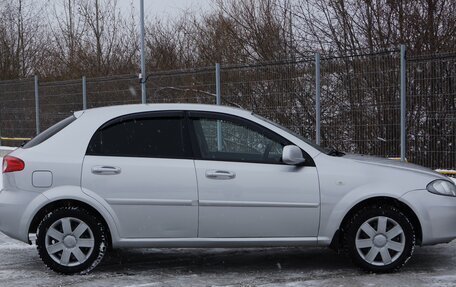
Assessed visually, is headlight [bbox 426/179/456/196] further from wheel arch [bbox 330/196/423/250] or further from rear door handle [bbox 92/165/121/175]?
rear door handle [bbox 92/165/121/175]

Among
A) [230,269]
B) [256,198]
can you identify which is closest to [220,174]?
[256,198]

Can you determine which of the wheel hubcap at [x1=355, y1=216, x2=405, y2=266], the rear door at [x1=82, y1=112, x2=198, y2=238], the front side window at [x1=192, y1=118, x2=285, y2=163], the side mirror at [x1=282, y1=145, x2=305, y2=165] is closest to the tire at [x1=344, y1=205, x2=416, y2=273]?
the wheel hubcap at [x1=355, y1=216, x2=405, y2=266]

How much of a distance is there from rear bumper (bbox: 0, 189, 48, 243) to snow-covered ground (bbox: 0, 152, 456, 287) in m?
0.43

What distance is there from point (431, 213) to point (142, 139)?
2.64 meters

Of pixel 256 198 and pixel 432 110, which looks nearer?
pixel 256 198

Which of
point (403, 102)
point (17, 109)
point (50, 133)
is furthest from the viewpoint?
point (17, 109)

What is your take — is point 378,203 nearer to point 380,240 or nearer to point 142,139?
point 380,240

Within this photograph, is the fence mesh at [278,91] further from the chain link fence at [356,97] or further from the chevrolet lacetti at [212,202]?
the chevrolet lacetti at [212,202]

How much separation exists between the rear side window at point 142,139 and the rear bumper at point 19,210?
616mm

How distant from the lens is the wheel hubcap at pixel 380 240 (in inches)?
214

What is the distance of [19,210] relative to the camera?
5457 millimetres

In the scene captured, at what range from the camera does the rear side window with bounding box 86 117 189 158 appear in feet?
18.2

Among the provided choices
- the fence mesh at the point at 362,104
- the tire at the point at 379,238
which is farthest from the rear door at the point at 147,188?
the fence mesh at the point at 362,104

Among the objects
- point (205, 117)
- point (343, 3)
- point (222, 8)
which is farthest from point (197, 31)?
point (205, 117)
